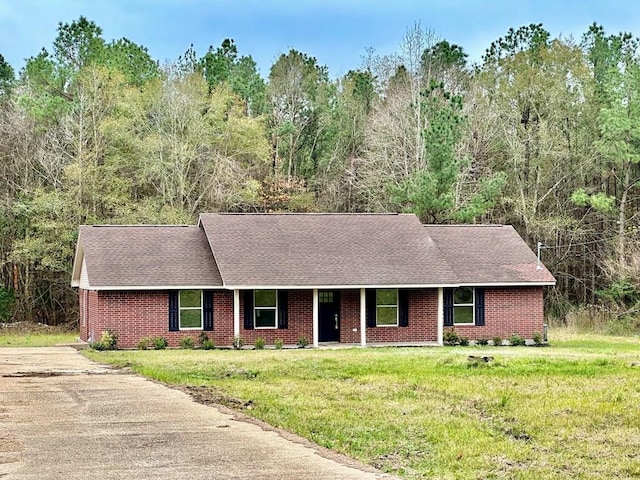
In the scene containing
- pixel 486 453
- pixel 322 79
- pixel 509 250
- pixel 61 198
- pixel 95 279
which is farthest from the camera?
pixel 322 79

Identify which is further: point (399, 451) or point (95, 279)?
point (95, 279)

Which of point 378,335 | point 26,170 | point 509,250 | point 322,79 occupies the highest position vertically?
point 322,79

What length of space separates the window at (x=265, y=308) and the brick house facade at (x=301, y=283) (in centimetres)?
3

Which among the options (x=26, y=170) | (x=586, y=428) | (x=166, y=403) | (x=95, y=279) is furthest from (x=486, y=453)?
(x=26, y=170)

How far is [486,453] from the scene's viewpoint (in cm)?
1173

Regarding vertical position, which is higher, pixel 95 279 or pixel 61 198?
pixel 61 198

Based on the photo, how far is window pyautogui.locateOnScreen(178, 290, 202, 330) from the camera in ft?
108

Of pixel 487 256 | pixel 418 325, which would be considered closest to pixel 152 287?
pixel 418 325

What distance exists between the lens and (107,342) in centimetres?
3148

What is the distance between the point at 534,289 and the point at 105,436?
25.3 m

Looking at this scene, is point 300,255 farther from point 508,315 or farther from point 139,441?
point 139,441

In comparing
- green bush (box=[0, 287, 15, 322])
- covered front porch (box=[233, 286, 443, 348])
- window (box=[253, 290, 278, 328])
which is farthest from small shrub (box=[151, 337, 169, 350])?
green bush (box=[0, 287, 15, 322])

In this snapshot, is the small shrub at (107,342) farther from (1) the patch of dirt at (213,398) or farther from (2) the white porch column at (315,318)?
(1) the patch of dirt at (213,398)

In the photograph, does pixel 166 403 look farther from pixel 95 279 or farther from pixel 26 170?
pixel 26 170
